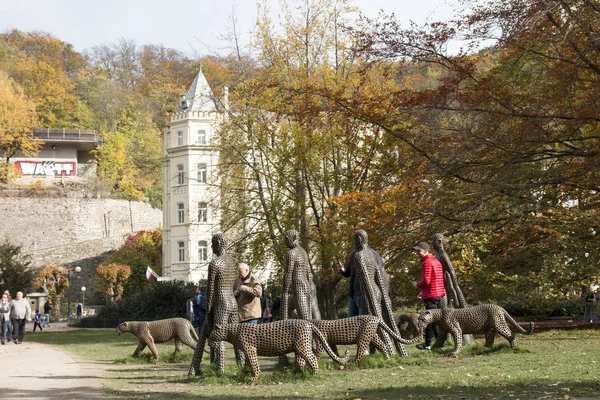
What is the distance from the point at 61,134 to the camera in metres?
84.1

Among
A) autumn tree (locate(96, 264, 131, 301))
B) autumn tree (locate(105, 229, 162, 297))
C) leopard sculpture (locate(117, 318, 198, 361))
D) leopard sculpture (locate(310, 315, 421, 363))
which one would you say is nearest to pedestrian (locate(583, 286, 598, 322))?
leopard sculpture (locate(117, 318, 198, 361))

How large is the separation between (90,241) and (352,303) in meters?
67.2

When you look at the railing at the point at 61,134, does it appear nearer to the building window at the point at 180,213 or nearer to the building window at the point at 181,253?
the building window at the point at 180,213

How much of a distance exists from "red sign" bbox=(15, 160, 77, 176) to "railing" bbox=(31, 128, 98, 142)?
9.78ft

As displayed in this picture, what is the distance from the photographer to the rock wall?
8100 cm

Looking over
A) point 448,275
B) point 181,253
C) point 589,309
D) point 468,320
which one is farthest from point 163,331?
point 181,253

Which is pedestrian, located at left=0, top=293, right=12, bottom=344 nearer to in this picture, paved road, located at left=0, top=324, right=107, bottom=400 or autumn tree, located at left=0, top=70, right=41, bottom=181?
paved road, located at left=0, top=324, right=107, bottom=400

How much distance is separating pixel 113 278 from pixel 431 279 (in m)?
52.6

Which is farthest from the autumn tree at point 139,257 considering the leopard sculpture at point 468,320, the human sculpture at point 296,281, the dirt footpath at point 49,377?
the human sculpture at point 296,281

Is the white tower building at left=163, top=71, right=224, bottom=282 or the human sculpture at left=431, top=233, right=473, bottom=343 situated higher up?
the white tower building at left=163, top=71, right=224, bottom=282

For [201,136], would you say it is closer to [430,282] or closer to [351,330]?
[430,282]

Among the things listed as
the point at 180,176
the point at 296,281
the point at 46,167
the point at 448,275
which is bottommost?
the point at 296,281

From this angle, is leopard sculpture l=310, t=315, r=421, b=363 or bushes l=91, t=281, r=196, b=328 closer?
leopard sculpture l=310, t=315, r=421, b=363

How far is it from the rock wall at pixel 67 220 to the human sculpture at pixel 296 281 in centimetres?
6831
